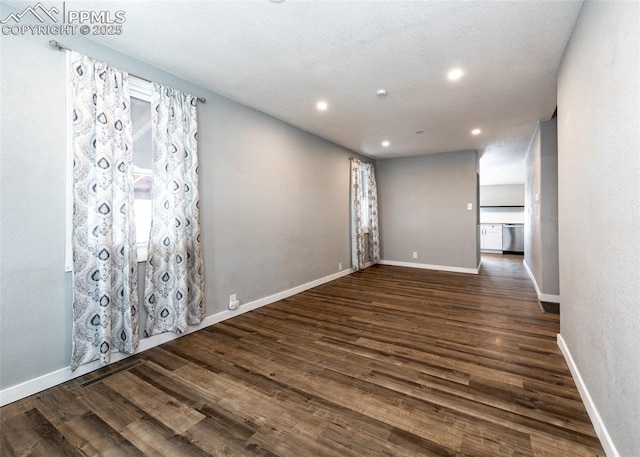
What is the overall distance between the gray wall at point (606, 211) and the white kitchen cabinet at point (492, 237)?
7251 mm

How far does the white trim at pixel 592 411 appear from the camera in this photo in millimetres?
1251

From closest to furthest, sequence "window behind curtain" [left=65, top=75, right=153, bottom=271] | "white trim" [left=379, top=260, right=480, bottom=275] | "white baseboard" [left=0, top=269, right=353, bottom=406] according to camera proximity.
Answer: "white baseboard" [left=0, top=269, right=353, bottom=406]
"window behind curtain" [left=65, top=75, right=153, bottom=271]
"white trim" [left=379, top=260, right=480, bottom=275]

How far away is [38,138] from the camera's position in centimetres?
183

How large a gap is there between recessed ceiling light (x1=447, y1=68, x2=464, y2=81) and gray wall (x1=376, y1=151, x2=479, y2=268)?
10.9 feet

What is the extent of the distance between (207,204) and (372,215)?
3966 millimetres

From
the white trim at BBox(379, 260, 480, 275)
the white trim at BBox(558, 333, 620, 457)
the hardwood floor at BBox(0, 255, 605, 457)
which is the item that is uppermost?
the white trim at BBox(379, 260, 480, 275)

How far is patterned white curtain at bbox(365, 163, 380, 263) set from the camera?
6.10m

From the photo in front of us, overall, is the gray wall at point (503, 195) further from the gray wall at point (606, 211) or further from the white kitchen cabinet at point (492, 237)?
the gray wall at point (606, 211)

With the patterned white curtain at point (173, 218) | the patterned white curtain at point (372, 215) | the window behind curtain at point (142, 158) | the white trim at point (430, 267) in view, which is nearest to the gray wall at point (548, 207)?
the white trim at point (430, 267)

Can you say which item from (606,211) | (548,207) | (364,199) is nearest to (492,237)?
(364,199)

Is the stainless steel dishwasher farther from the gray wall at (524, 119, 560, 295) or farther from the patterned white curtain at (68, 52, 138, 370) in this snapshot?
the patterned white curtain at (68, 52, 138, 370)

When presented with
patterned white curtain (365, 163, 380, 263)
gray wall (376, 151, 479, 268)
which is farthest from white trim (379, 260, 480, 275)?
patterned white curtain (365, 163, 380, 263)

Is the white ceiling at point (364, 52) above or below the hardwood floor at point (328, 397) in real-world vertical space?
above

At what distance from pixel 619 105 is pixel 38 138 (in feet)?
10.7
